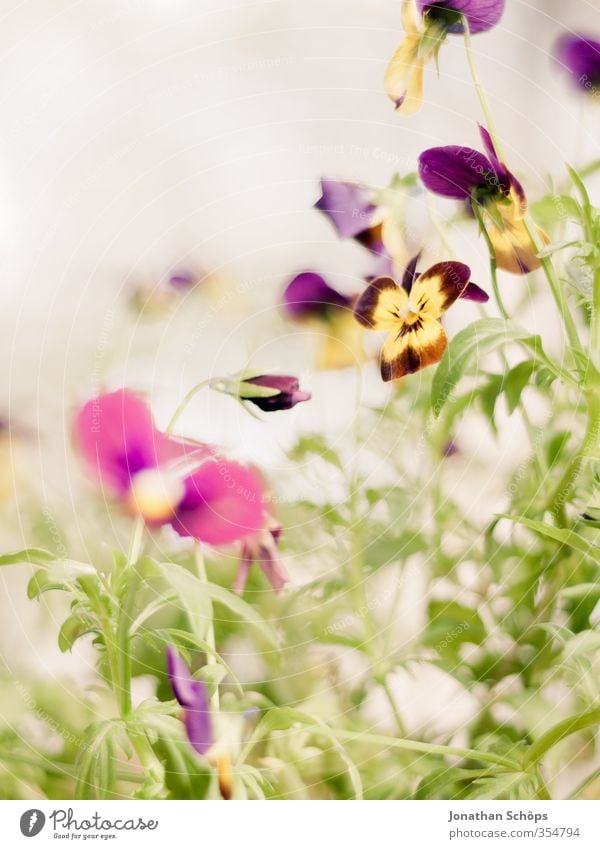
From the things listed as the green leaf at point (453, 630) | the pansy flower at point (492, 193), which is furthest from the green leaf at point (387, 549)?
the pansy flower at point (492, 193)

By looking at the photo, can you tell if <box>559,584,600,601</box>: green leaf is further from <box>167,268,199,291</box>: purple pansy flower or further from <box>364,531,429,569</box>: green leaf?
<box>167,268,199,291</box>: purple pansy flower

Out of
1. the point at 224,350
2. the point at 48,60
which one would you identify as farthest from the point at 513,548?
the point at 48,60

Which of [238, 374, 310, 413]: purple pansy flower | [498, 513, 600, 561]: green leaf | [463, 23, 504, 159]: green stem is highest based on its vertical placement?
[463, 23, 504, 159]: green stem

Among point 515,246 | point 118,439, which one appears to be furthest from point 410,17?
point 118,439

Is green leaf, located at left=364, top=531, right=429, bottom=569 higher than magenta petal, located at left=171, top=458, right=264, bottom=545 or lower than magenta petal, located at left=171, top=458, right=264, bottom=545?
lower

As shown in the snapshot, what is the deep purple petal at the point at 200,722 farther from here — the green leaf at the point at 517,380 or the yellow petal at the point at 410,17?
the yellow petal at the point at 410,17

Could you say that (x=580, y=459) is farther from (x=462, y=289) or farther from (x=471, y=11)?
(x=471, y=11)

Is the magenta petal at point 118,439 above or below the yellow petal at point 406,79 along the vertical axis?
below

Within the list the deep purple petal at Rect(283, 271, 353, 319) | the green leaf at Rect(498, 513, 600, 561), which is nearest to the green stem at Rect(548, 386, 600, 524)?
the green leaf at Rect(498, 513, 600, 561)
